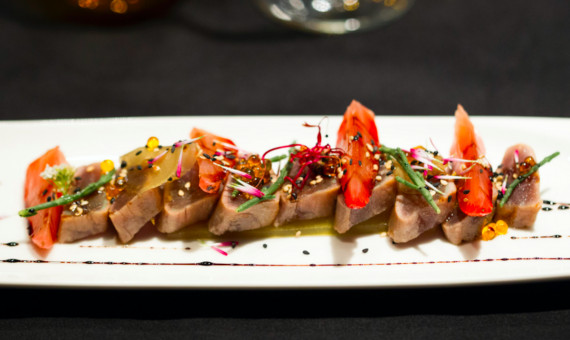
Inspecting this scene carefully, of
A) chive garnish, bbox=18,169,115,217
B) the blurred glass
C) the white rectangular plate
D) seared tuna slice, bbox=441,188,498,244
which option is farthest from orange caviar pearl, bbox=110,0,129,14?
seared tuna slice, bbox=441,188,498,244

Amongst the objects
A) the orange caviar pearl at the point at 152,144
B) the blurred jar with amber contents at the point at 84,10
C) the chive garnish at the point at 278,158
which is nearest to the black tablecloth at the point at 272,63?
the blurred jar with amber contents at the point at 84,10

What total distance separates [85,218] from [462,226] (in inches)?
82.8

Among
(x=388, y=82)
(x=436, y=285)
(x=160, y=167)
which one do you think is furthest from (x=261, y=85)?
(x=436, y=285)

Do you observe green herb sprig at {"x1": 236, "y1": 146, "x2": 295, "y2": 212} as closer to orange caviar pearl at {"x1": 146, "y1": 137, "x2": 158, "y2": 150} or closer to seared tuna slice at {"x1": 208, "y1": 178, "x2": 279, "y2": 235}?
seared tuna slice at {"x1": 208, "y1": 178, "x2": 279, "y2": 235}

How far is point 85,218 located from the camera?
9.71ft

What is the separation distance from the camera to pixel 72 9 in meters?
5.18

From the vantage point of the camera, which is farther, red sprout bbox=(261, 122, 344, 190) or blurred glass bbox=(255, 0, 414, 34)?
blurred glass bbox=(255, 0, 414, 34)

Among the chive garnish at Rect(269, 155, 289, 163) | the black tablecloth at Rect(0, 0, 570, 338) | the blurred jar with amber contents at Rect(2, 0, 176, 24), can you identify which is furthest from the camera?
the blurred jar with amber contents at Rect(2, 0, 176, 24)

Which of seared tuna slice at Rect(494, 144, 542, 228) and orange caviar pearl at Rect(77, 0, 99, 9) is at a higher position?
orange caviar pearl at Rect(77, 0, 99, 9)

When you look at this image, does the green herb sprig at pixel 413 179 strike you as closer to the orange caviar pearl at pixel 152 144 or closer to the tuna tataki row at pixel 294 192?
the tuna tataki row at pixel 294 192

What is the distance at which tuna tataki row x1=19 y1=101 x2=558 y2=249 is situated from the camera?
294 cm

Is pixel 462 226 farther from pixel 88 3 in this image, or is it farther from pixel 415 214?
pixel 88 3

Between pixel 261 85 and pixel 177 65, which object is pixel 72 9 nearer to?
pixel 177 65

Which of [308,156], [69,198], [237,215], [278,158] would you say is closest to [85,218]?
[69,198]
